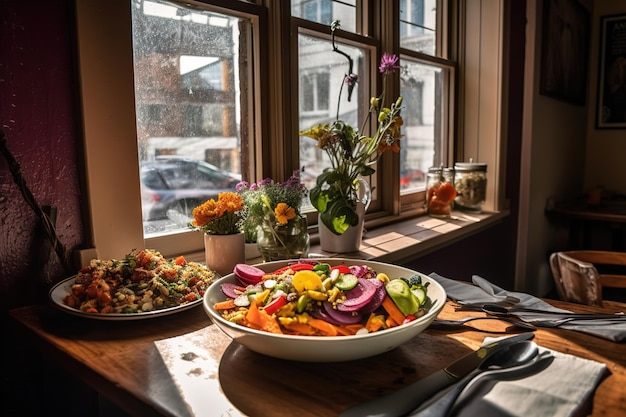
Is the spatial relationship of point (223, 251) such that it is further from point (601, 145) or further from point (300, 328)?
point (601, 145)

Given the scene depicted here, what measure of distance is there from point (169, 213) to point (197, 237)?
106 mm

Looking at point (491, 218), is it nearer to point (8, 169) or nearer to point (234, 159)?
point (234, 159)

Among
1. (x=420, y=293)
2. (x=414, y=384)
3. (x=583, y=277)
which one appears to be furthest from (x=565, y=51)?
(x=414, y=384)

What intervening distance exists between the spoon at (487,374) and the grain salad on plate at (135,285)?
53 cm

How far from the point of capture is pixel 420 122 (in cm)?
251

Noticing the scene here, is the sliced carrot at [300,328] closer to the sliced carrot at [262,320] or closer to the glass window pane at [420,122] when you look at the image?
the sliced carrot at [262,320]

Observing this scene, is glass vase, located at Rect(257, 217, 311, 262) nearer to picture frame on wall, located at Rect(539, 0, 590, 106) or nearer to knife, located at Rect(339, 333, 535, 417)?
knife, located at Rect(339, 333, 535, 417)

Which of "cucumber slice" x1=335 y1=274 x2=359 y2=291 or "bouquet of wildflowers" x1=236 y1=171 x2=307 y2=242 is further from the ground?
"bouquet of wildflowers" x1=236 y1=171 x2=307 y2=242

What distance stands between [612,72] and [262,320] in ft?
12.9

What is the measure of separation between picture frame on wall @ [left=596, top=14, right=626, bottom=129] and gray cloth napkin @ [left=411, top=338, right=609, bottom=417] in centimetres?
366

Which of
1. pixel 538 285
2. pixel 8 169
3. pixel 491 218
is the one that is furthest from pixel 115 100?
pixel 538 285

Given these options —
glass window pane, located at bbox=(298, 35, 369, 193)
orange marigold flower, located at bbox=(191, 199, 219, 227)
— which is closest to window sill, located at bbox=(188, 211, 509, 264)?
orange marigold flower, located at bbox=(191, 199, 219, 227)

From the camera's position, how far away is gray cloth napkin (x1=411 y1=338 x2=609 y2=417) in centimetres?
62

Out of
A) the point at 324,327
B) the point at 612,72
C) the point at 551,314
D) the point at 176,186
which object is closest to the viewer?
the point at 324,327
